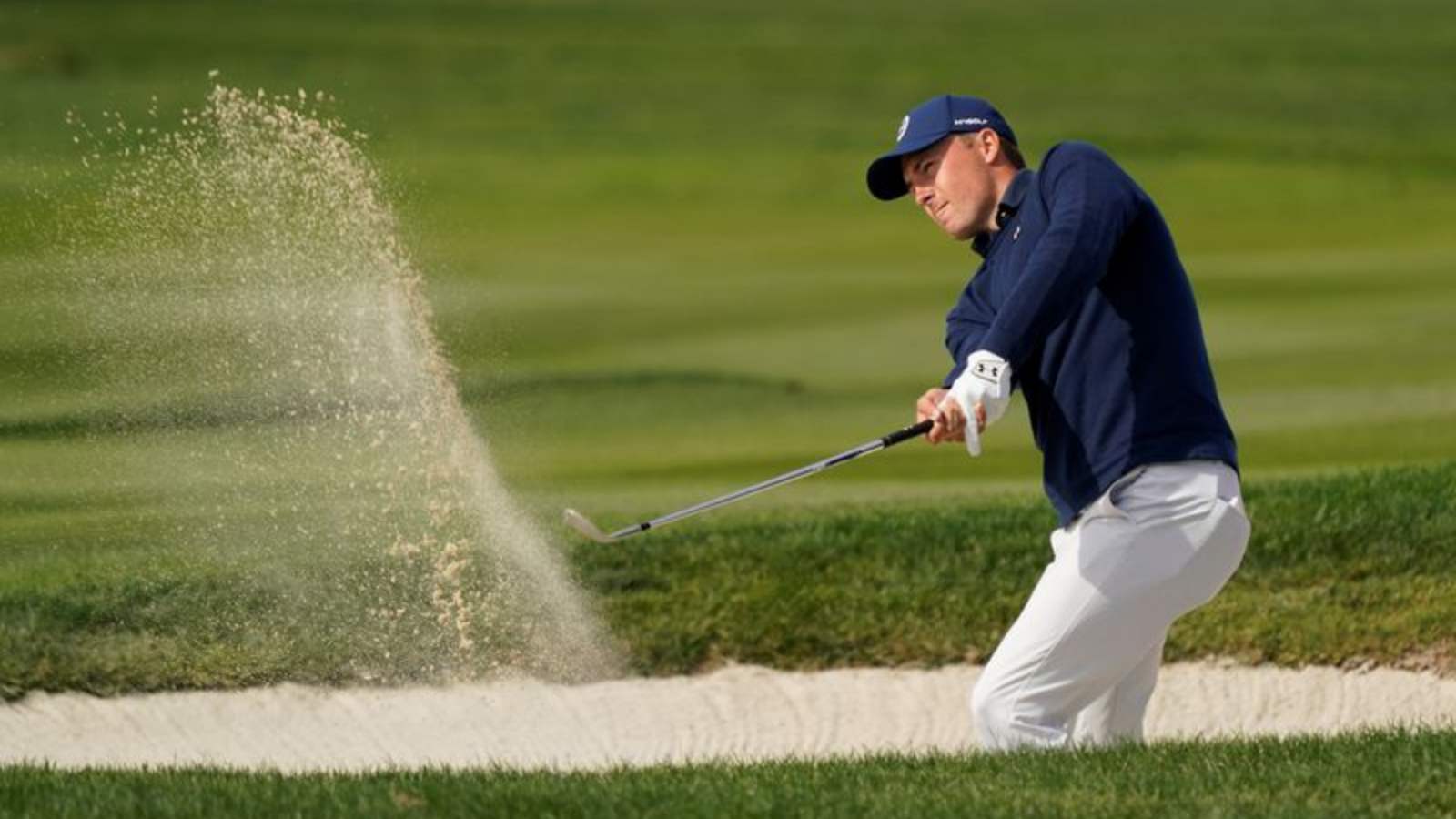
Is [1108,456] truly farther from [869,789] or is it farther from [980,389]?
[869,789]

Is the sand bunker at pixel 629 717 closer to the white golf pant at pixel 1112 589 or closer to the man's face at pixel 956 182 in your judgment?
the white golf pant at pixel 1112 589

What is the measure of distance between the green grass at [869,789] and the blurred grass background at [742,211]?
10.1 ft

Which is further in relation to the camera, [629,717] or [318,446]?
[318,446]

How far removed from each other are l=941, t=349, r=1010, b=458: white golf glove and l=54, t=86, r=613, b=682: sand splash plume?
9.18 ft

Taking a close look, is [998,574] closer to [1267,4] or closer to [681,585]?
[681,585]

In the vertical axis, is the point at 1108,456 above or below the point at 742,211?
above

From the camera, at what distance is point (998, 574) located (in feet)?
29.9

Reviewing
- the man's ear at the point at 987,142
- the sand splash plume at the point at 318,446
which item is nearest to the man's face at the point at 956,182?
the man's ear at the point at 987,142

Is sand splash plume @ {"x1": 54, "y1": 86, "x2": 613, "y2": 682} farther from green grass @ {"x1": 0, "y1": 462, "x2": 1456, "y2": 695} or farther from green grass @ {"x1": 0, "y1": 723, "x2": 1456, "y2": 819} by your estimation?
green grass @ {"x1": 0, "y1": 723, "x2": 1456, "y2": 819}

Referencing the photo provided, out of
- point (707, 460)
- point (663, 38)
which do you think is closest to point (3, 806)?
point (707, 460)

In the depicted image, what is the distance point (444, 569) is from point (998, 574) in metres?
1.88

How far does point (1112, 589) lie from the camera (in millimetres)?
6195

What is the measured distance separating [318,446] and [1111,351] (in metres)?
5.55

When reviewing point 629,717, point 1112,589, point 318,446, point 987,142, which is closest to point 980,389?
point 1112,589
